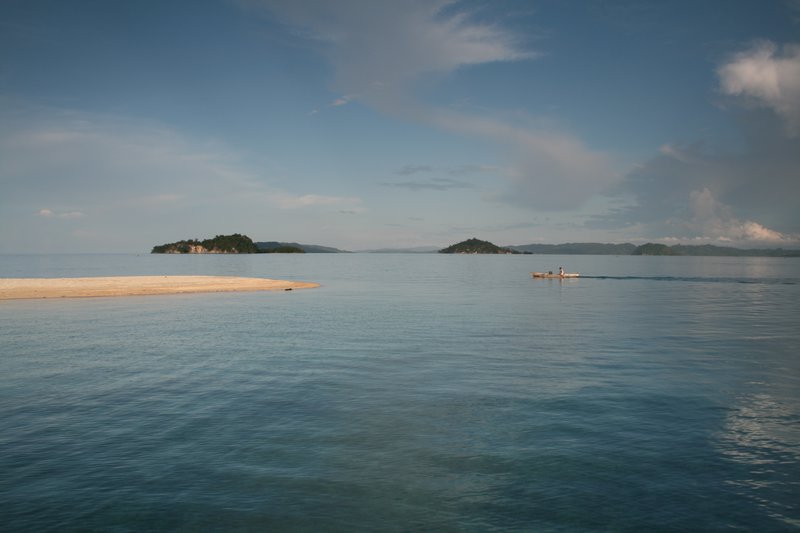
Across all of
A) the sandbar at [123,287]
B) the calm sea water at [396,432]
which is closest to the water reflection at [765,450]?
the calm sea water at [396,432]

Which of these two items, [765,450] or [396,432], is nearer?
[765,450]

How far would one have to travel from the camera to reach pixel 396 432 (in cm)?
1816

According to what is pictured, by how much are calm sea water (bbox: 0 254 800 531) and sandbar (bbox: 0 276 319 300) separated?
34.6 metres

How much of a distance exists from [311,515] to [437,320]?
38066 mm

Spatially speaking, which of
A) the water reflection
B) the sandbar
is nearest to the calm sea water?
the water reflection

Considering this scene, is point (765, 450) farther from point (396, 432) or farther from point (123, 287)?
point (123, 287)

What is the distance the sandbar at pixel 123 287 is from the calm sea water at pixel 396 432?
113 feet

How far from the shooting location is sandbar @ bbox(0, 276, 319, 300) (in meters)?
69.9

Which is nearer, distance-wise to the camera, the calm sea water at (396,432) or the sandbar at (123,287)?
the calm sea water at (396,432)

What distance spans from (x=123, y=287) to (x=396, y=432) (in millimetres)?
74126

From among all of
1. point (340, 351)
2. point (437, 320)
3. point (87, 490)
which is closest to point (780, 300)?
point (437, 320)

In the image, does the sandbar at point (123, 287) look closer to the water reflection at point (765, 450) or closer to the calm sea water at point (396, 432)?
the calm sea water at point (396, 432)

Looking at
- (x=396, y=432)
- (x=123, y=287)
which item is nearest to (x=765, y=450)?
(x=396, y=432)

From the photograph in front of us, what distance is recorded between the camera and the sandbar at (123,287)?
69875mm
